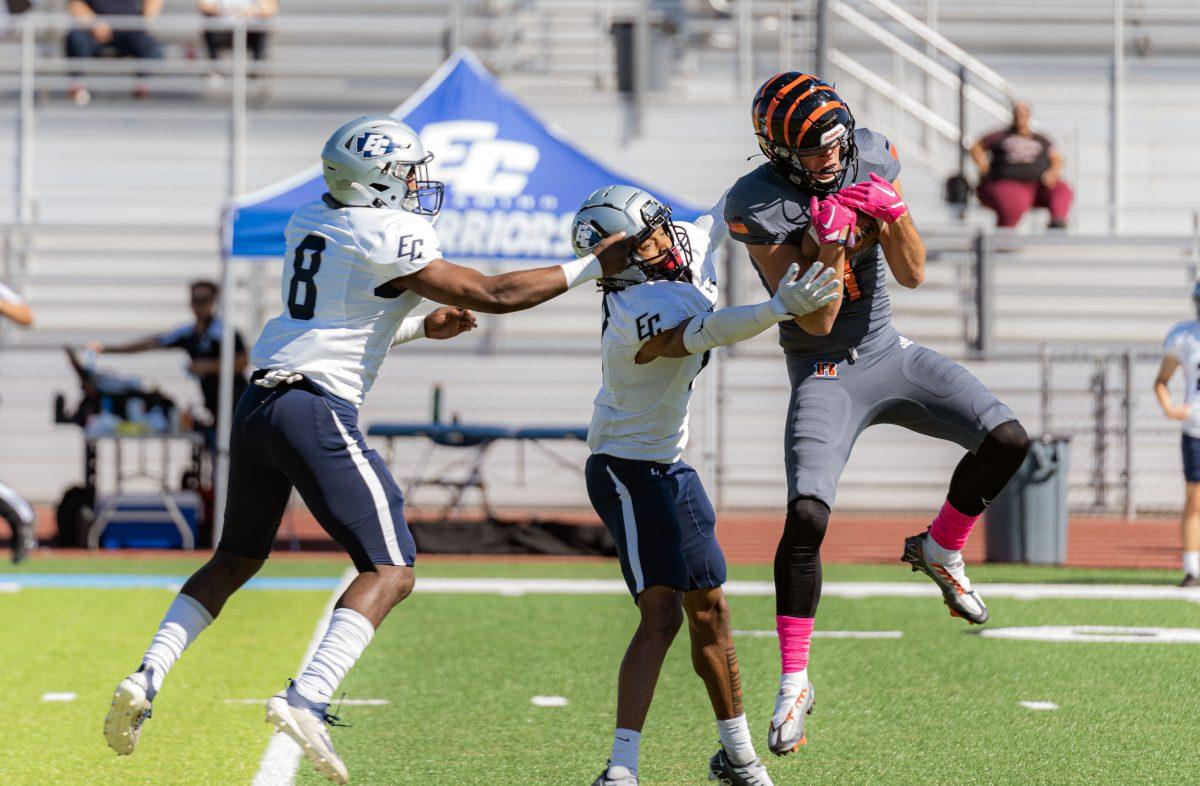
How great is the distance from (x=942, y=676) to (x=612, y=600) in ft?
9.56

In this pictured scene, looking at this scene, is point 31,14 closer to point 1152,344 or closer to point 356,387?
point 1152,344

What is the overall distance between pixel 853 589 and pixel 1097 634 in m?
2.16

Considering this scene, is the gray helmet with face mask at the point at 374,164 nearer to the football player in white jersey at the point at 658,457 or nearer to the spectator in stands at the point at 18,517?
the football player in white jersey at the point at 658,457

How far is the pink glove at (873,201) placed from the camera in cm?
507

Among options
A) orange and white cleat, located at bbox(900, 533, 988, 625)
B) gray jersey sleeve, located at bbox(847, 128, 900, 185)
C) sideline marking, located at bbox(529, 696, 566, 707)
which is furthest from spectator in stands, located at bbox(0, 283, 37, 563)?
orange and white cleat, located at bbox(900, 533, 988, 625)

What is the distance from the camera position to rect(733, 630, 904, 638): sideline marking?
7.99 metres

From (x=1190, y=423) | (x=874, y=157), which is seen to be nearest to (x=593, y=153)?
(x=1190, y=423)

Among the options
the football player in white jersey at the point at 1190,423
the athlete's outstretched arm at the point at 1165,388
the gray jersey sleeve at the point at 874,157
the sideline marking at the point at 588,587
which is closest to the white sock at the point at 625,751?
the gray jersey sleeve at the point at 874,157

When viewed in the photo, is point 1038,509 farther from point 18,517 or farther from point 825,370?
point 18,517

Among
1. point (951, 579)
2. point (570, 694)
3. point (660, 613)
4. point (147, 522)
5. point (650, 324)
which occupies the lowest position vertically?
point (147, 522)

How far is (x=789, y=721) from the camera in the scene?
4.99m

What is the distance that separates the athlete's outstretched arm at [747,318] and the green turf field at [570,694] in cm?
139

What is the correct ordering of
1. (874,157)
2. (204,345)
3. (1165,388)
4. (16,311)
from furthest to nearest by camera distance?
(204,345)
(1165,388)
(16,311)
(874,157)

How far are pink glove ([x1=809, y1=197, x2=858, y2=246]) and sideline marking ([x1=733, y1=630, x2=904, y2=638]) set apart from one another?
3437mm
